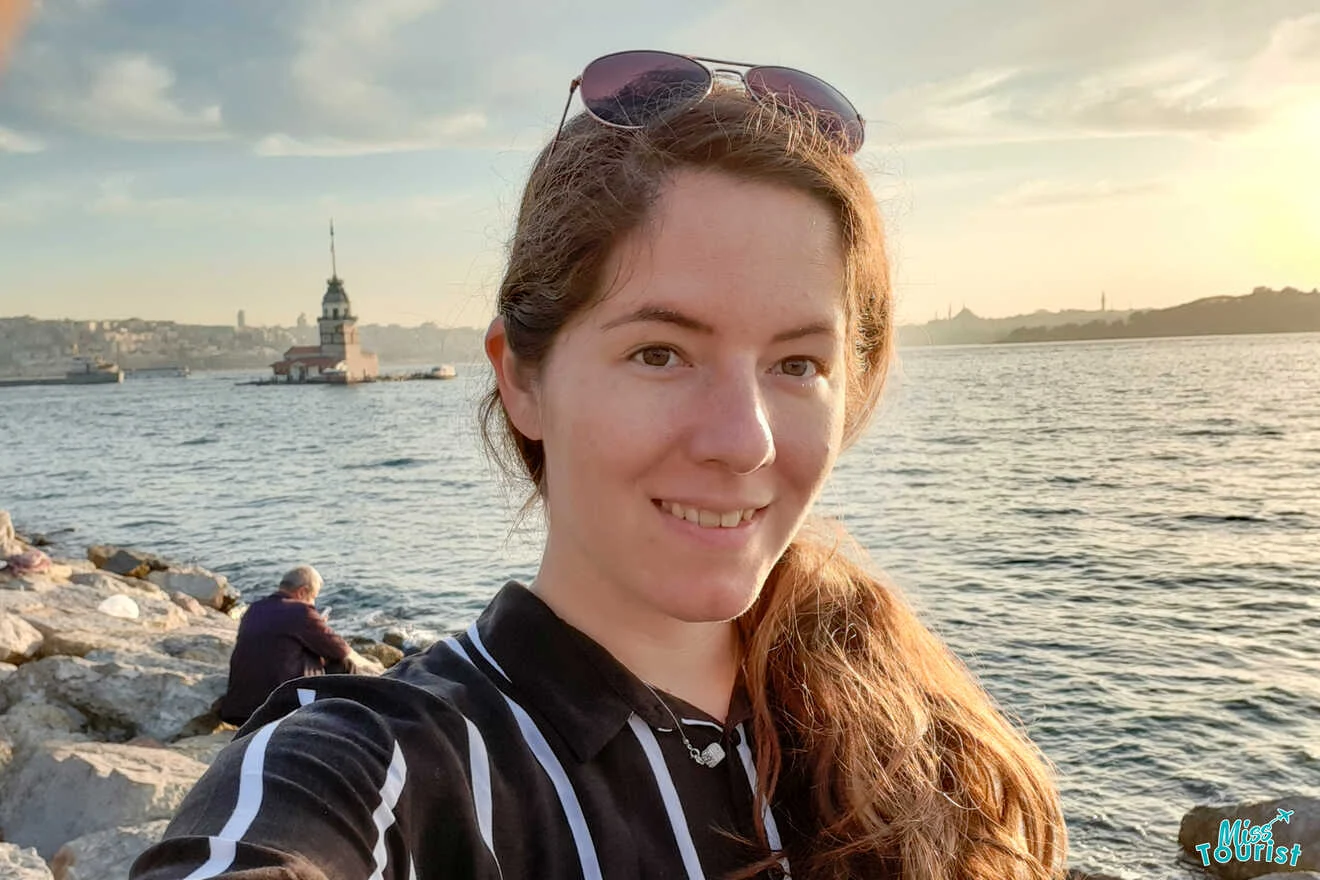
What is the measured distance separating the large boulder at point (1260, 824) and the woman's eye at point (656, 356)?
20.5ft

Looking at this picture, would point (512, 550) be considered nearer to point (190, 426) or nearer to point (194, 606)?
point (194, 606)

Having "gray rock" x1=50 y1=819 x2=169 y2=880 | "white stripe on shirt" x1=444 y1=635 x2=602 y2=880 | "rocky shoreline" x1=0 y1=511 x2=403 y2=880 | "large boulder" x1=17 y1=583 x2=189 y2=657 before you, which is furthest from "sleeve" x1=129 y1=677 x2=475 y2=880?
"large boulder" x1=17 y1=583 x2=189 y2=657

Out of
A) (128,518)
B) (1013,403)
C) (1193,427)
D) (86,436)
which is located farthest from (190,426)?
(1193,427)

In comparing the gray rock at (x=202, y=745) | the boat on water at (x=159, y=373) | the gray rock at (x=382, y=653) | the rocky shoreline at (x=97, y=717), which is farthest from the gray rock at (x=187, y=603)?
the boat on water at (x=159, y=373)

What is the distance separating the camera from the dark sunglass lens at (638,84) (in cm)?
184

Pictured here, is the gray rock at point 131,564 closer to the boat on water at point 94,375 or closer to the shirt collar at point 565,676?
the shirt collar at point 565,676

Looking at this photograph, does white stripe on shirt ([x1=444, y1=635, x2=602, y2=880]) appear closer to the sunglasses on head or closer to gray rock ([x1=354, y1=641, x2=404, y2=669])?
the sunglasses on head

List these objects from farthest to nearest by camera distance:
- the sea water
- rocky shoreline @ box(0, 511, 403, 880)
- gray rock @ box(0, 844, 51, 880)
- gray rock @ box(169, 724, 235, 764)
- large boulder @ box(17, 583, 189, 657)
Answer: large boulder @ box(17, 583, 189, 657)
the sea water
gray rock @ box(169, 724, 235, 764)
rocky shoreline @ box(0, 511, 403, 880)
gray rock @ box(0, 844, 51, 880)

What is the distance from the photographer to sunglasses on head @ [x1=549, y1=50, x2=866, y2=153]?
6.04 ft

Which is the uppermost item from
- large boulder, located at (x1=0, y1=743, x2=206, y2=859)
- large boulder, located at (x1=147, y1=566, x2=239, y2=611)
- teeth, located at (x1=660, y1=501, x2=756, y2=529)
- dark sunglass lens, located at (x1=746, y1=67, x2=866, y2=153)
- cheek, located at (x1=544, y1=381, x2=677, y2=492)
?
dark sunglass lens, located at (x1=746, y1=67, x2=866, y2=153)

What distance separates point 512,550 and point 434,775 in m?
18.1

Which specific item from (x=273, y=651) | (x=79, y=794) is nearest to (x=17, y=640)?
(x=273, y=651)

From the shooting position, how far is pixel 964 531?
19.2 m

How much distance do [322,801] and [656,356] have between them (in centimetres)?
82
